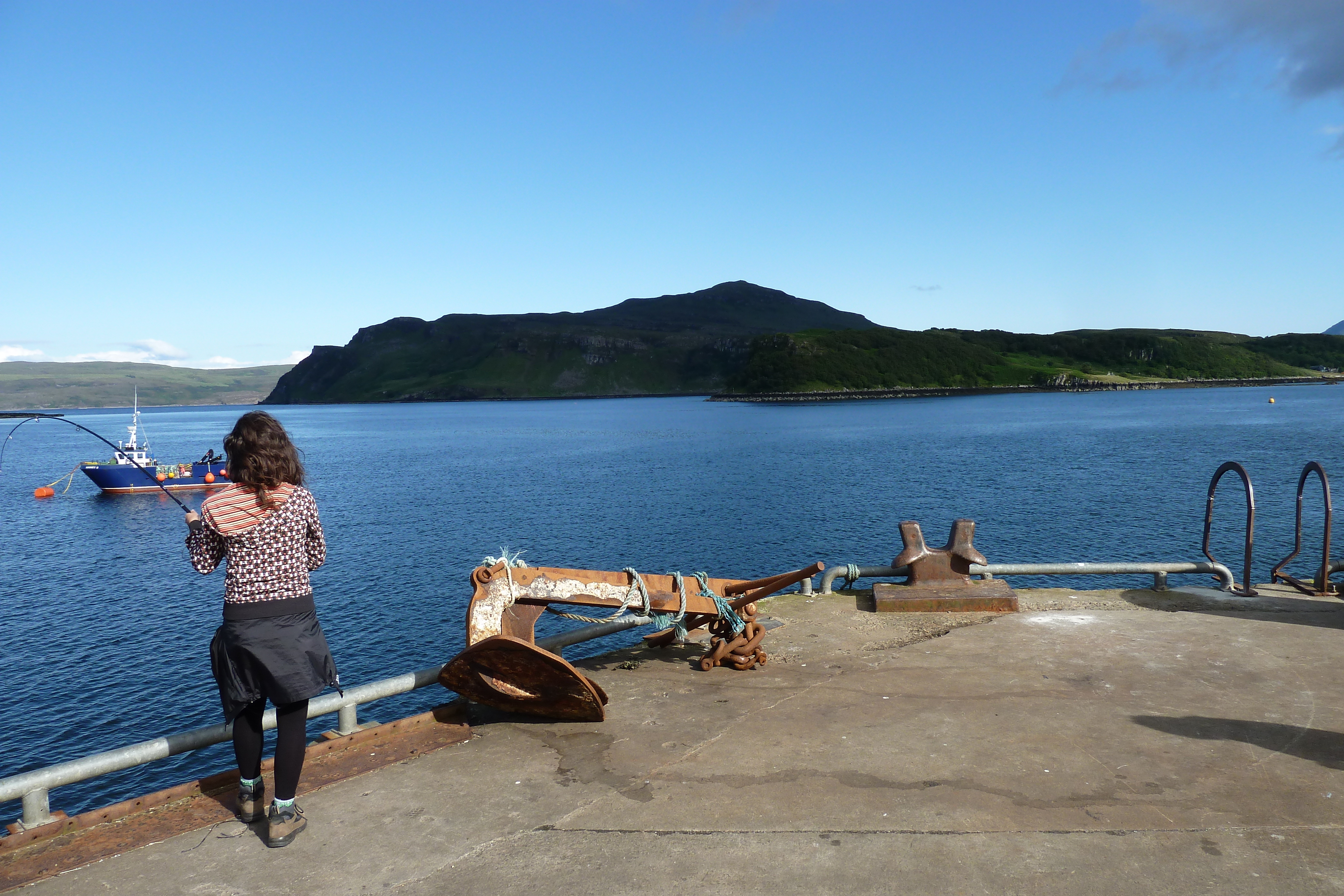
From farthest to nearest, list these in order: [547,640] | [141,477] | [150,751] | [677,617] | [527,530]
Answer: [141,477]
[527,530]
[677,617]
[547,640]
[150,751]

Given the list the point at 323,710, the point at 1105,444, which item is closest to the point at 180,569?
the point at 323,710

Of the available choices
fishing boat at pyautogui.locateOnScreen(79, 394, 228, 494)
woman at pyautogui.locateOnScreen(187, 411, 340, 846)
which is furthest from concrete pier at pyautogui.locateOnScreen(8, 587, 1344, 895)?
fishing boat at pyautogui.locateOnScreen(79, 394, 228, 494)

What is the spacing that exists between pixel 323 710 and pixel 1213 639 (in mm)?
7843

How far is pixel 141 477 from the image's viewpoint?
Result: 60844 millimetres

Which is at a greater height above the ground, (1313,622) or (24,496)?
(1313,622)

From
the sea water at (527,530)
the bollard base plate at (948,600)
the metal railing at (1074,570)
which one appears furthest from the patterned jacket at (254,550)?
the sea water at (527,530)

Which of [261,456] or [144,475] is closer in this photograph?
[261,456]

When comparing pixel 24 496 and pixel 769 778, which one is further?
pixel 24 496

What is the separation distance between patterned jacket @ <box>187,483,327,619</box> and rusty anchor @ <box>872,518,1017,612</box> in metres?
6.56

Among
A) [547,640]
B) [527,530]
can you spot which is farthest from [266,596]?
[527,530]

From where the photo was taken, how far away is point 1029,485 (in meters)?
46.0

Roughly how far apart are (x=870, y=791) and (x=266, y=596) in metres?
3.64

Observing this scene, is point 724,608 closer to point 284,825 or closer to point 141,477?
point 284,825

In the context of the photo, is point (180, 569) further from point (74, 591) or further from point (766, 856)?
point (766, 856)
